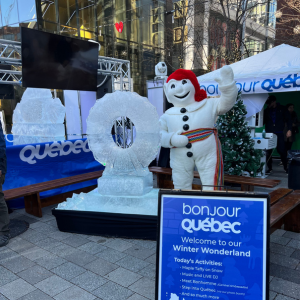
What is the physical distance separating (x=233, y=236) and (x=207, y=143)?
1590mm

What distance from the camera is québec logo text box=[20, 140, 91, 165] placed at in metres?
4.81

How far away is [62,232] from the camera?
144 inches

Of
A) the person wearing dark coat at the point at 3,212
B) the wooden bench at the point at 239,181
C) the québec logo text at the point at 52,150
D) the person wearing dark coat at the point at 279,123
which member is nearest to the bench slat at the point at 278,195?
the wooden bench at the point at 239,181

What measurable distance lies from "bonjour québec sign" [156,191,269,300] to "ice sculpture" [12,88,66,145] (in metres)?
6.35

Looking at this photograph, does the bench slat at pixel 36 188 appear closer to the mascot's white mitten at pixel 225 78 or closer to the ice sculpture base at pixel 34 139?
the mascot's white mitten at pixel 225 78

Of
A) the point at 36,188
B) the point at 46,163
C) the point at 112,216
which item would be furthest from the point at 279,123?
the point at 36,188

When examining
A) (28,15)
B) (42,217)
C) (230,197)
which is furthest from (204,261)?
(28,15)

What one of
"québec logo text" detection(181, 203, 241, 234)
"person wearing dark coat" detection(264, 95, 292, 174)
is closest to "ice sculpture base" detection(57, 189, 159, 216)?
"québec logo text" detection(181, 203, 241, 234)

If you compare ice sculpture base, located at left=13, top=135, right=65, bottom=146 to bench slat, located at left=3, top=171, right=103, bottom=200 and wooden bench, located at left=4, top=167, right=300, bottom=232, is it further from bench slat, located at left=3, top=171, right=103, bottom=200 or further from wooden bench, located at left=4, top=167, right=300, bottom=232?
bench slat, located at left=3, top=171, right=103, bottom=200

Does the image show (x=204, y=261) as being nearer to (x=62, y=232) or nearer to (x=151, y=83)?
(x=62, y=232)

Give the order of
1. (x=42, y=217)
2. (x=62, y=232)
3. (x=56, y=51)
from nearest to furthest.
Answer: (x=62, y=232), (x=42, y=217), (x=56, y=51)

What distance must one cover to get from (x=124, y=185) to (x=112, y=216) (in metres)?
0.40

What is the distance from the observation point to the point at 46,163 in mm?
5086

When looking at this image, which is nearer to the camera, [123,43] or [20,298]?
[20,298]
